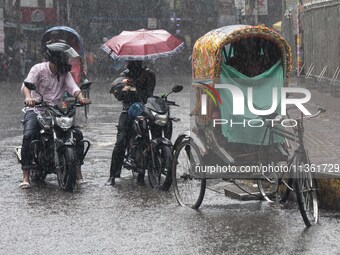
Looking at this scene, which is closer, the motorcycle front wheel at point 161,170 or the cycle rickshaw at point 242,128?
the cycle rickshaw at point 242,128

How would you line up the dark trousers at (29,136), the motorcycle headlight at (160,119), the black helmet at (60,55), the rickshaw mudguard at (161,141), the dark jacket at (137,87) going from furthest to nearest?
the dark jacket at (137,87)
the black helmet at (60,55)
the dark trousers at (29,136)
the motorcycle headlight at (160,119)
the rickshaw mudguard at (161,141)

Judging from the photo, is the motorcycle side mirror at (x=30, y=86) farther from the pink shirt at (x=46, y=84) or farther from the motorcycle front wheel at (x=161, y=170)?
the motorcycle front wheel at (x=161, y=170)

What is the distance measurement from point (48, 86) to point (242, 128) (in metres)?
3.11

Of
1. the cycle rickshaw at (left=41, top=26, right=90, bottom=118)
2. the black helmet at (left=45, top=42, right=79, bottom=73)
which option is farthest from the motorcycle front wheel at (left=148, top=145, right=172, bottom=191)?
the cycle rickshaw at (left=41, top=26, right=90, bottom=118)

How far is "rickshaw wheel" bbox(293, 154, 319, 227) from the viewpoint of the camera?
8.81 metres

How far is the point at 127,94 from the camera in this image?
12.1 meters

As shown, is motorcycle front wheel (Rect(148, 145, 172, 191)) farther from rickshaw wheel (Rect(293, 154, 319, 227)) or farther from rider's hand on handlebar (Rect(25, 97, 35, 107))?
rickshaw wheel (Rect(293, 154, 319, 227))

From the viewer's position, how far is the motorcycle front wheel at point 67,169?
11.1m

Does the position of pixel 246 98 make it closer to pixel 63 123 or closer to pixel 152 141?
pixel 152 141

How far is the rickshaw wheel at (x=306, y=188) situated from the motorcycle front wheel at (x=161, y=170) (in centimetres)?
232

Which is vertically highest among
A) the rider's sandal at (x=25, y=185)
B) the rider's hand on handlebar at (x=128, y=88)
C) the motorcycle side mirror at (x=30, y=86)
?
the motorcycle side mirror at (x=30, y=86)

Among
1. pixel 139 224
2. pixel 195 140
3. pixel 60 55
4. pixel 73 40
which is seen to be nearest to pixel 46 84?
pixel 60 55

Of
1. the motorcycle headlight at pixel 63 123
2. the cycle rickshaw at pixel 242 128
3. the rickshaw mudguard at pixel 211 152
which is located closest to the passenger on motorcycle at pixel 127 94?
the motorcycle headlight at pixel 63 123

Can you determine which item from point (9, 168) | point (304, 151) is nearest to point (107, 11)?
point (9, 168)
